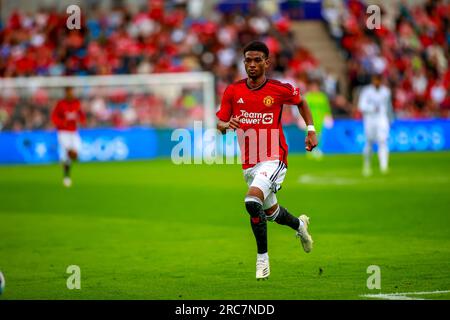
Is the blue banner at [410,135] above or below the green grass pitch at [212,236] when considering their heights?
above

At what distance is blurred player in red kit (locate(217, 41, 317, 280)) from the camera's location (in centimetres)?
1163

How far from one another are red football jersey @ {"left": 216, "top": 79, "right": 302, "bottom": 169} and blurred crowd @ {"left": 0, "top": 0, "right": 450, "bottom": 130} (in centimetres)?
2427

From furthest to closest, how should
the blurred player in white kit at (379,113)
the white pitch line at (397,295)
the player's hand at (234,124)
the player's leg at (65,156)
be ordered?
the blurred player in white kit at (379,113) < the player's leg at (65,156) < the player's hand at (234,124) < the white pitch line at (397,295)

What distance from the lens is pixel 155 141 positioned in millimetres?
36656

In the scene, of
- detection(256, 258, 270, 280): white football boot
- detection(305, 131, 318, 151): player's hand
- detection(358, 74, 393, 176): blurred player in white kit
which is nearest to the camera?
detection(256, 258, 270, 280): white football boot

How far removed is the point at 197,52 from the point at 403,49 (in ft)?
27.0

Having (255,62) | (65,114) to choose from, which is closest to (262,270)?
(255,62)

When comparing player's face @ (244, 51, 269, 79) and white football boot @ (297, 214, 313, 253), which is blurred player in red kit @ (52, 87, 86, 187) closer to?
white football boot @ (297, 214, 313, 253)

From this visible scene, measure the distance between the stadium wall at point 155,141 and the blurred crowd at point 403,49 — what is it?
7.11ft

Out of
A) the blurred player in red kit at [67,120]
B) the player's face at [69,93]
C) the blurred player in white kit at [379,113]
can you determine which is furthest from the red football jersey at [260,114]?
the blurred player in red kit at [67,120]

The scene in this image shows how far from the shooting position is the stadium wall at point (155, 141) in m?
35.2

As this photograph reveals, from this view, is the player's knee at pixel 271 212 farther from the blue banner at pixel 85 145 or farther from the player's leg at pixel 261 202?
the blue banner at pixel 85 145

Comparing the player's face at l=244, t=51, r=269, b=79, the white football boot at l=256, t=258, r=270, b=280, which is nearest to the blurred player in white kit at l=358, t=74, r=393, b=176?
the player's face at l=244, t=51, r=269, b=79

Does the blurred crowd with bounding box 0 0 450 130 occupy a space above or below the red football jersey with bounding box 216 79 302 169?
above
